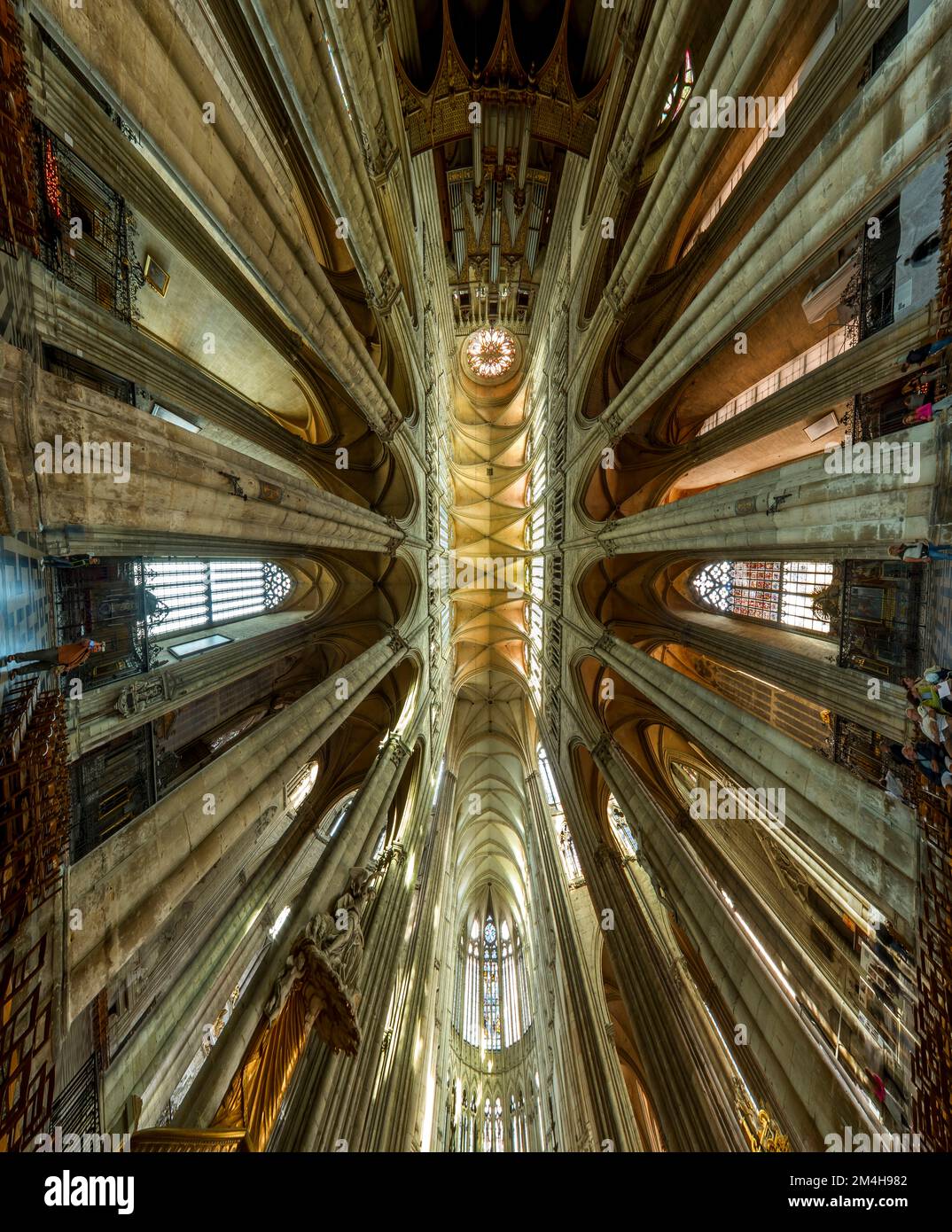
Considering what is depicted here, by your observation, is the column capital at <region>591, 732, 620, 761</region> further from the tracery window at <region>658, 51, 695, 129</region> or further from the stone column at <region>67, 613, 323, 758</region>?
the tracery window at <region>658, 51, 695, 129</region>

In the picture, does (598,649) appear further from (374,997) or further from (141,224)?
(141,224)

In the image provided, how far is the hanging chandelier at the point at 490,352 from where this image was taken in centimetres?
1886

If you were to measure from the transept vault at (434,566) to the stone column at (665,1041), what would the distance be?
2.8 inches

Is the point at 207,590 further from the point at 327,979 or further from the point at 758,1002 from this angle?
the point at 758,1002

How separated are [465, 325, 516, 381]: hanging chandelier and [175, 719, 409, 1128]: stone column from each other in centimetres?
1755

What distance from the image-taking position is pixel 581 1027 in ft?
30.5

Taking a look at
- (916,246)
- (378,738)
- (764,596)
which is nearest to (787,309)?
(916,246)

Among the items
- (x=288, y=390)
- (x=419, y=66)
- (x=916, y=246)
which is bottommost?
(x=916, y=246)

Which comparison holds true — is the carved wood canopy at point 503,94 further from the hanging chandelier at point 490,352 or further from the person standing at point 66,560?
the person standing at point 66,560

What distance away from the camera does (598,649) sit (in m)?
10.9

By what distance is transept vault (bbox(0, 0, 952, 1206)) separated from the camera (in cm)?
368

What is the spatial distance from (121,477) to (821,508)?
7.08 m

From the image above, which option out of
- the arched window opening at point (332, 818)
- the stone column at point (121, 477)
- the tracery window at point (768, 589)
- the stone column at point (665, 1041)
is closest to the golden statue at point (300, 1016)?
the arched window opening at point (332, 818)

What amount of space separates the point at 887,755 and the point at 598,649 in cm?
586
